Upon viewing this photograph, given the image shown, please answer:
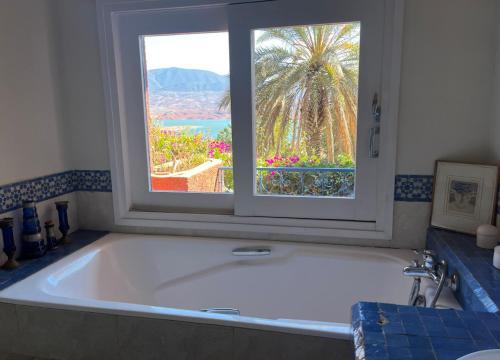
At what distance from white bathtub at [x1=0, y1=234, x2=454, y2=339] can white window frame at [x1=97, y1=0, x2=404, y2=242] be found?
0.28 feet

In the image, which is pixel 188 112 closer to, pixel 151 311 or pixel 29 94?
pixel 29 94

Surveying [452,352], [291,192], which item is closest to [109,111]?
[291,192]

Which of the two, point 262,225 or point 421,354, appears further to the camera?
point 262,225

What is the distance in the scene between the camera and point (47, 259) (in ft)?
6.08

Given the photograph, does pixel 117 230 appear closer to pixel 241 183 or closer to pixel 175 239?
pixel 175 239

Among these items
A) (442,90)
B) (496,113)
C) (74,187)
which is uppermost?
(442,90)

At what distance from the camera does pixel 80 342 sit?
58.2 inches

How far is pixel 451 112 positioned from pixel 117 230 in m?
1.87

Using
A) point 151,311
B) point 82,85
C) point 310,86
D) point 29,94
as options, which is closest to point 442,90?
point 310,86

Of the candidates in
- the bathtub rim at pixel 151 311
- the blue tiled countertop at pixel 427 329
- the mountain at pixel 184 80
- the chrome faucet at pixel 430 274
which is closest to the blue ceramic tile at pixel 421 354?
the blue tiled countertop at pixel 427 329

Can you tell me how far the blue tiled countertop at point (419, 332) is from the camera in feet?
2.74

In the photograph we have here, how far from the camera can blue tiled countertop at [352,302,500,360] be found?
0.84 meters

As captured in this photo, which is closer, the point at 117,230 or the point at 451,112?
the point at 451,112

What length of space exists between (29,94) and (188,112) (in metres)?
0.79
